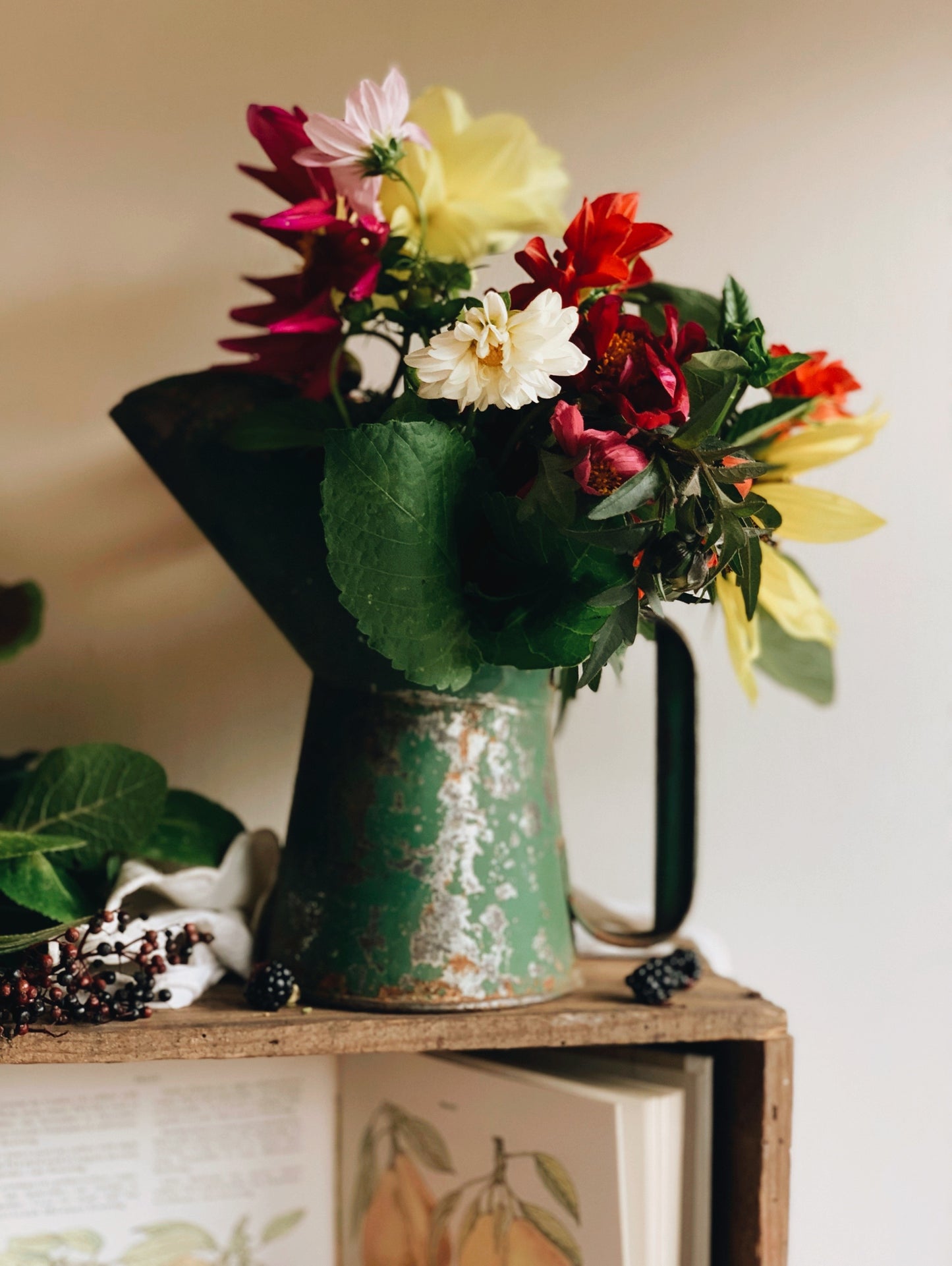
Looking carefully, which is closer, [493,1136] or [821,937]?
[493,1136]

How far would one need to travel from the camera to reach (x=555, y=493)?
51cm

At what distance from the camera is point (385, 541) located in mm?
519

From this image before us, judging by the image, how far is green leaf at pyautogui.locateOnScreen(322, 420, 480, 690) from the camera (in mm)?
513

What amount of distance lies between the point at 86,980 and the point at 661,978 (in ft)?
1.11

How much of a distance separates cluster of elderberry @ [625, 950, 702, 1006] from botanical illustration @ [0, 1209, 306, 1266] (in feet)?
1.11

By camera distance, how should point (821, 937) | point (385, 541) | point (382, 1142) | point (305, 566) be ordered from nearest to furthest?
point (385, 541) < point (305, 566) < point (382, 1142) < point (821, 937)

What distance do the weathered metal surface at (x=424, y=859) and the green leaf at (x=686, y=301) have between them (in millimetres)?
267

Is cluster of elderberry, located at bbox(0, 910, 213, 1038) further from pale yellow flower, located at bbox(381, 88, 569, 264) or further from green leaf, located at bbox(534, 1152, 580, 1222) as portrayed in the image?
pale yellow flower, located at bbox(381, 88, 569, 264)

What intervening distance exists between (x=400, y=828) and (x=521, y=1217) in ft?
0.95

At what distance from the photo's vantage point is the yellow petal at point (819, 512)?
66 cm

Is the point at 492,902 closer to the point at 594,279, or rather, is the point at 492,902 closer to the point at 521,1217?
the point at 521,1217

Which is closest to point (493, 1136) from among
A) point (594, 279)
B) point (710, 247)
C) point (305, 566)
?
point (305, 566)

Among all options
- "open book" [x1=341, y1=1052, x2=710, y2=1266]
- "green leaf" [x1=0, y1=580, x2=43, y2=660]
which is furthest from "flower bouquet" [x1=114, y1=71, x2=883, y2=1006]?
"green leaf" [x1=0, y1=580, x2=43, y2=660]

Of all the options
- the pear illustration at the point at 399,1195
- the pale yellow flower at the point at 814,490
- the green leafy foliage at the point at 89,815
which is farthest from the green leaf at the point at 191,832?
the pale yellow flower at the point at 814,490
